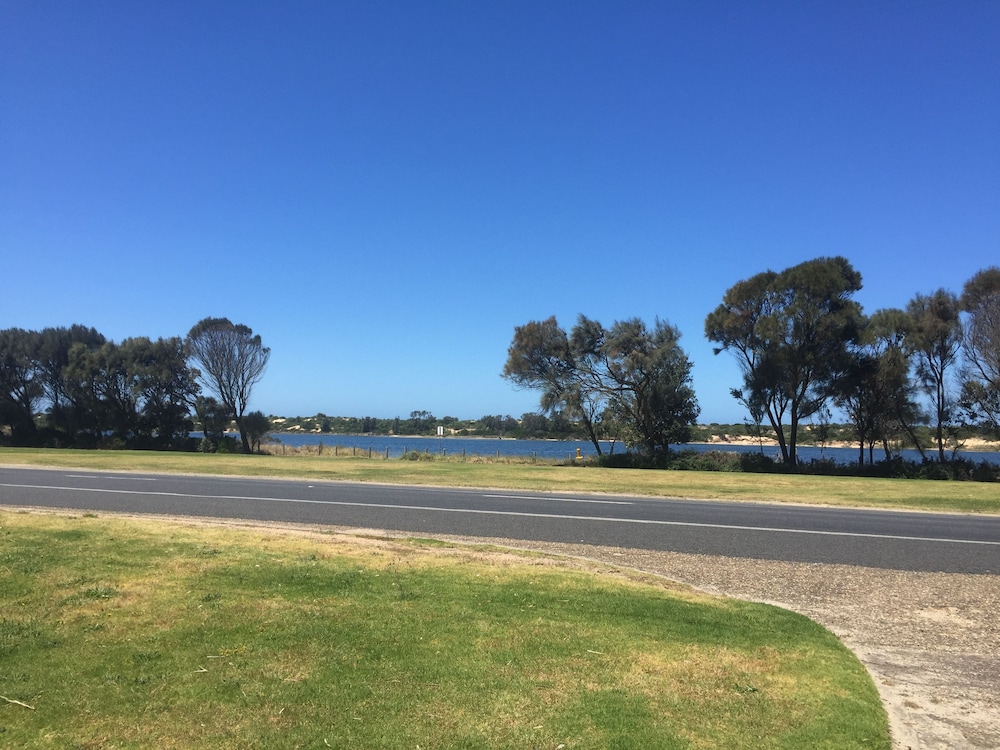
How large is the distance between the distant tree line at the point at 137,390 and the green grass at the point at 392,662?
147ft

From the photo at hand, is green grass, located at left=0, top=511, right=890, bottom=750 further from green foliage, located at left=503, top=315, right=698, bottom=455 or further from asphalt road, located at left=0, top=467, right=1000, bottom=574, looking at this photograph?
green foliage, located at left=503, top=315, right=698, bottom=455

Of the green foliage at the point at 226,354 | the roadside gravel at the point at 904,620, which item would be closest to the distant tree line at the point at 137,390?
the green foliage at the point at 226,354

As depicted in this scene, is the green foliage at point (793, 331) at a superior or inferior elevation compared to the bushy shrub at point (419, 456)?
superior

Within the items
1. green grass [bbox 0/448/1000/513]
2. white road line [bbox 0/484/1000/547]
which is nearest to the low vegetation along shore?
white road line [bbox 0/484/1000/547]

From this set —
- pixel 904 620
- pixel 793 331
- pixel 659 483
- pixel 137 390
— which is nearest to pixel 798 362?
pixel 793 331

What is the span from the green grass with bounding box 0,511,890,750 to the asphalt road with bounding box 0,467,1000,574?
4489 mm

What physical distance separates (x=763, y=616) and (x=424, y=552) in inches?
184

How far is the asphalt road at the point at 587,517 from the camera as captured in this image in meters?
11.8

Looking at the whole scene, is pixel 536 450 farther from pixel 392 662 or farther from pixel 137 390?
pixel 392 662

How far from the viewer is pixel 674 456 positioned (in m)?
38.3

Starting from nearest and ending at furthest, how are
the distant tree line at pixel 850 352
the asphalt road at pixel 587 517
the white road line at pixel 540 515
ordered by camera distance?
the asphalt road at pixel 587 517
the white road line at pixel 540 515
the distant tree line at pixel 850 352

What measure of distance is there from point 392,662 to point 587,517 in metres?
10.5

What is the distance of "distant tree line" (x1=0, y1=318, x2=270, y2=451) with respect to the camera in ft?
165

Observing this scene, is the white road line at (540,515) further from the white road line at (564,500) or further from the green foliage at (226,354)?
the green foliage at (226,354)
